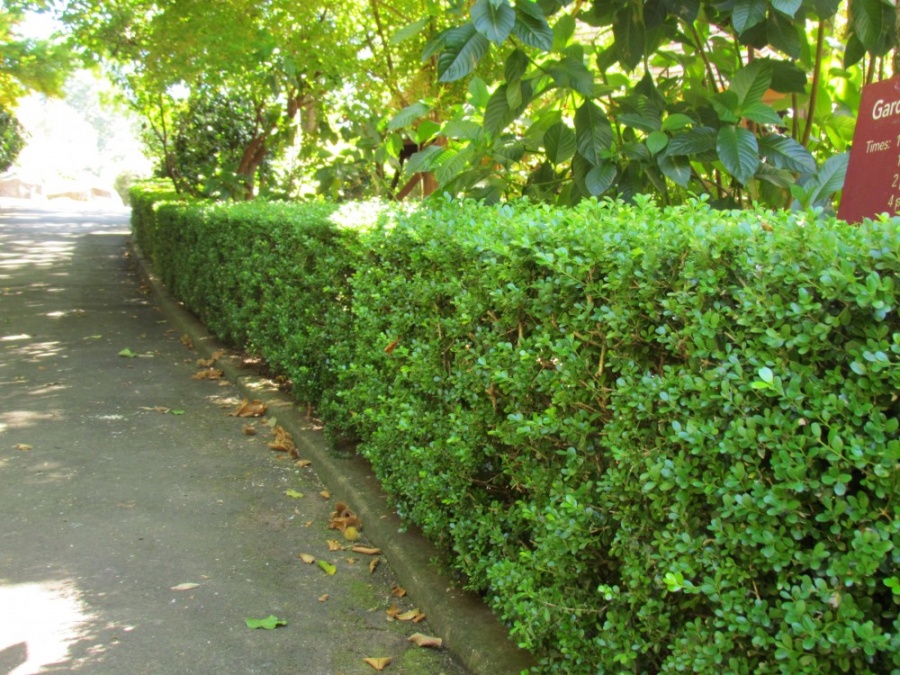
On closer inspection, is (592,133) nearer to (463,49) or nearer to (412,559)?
(463,49)

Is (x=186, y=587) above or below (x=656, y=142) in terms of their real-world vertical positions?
below

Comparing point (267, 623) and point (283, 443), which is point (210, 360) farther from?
point (267, 623)

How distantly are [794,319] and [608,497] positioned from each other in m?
0.93

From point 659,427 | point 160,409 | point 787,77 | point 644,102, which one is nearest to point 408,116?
point 644,102

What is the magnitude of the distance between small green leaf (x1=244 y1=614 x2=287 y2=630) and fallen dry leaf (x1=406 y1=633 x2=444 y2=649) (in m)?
0.62

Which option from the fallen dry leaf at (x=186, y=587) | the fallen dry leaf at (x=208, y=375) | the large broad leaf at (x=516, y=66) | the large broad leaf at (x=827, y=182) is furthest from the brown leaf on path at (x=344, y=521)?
the fallen dry leaf at (x=208, y=375)

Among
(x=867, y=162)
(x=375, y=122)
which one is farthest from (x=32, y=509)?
(x=375, y=122)

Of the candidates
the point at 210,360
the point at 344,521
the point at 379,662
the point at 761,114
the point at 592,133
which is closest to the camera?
the point at 379,662

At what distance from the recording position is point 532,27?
424cm

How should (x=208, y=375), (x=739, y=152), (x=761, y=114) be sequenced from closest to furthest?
(x=739, y=152), (x=761, y=114), (x=208, y=375)

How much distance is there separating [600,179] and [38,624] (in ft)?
11.6

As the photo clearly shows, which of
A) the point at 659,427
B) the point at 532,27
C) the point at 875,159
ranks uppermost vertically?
the point at 532,27

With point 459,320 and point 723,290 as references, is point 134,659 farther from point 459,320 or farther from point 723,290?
point 723,290

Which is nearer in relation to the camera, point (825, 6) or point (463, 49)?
point (463, 49)
